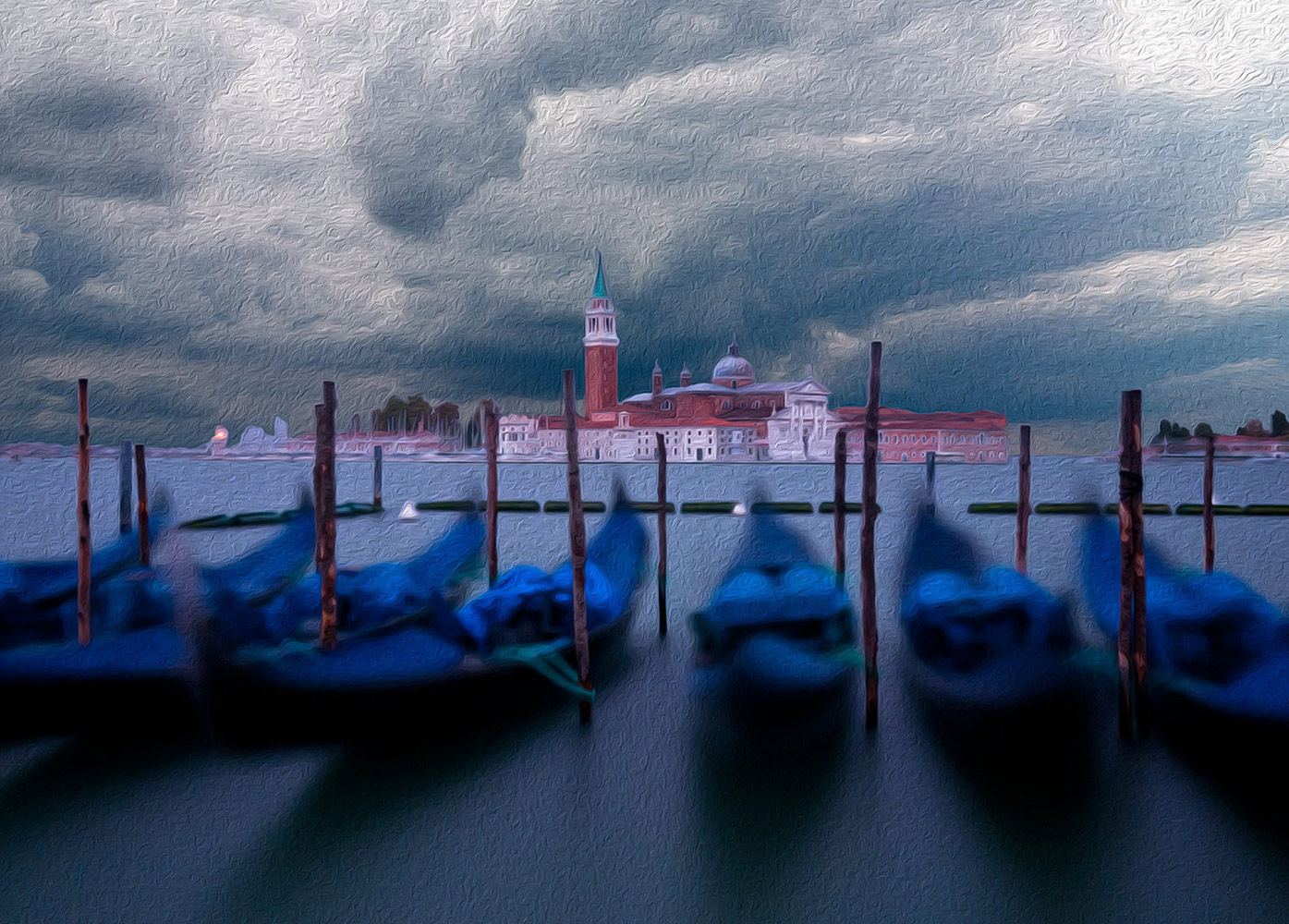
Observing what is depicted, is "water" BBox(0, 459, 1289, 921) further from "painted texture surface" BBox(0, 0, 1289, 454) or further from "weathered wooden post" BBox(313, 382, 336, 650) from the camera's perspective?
"painted texture surface" BBox(0, 0, 1289, 454)

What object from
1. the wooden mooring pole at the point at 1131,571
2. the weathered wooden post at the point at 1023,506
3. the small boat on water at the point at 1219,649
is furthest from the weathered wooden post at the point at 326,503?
the weathered wooden post at the point at 1023,506

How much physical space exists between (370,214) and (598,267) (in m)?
0.80

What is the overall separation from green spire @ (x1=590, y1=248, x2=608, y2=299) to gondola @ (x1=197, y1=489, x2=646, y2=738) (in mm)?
1133

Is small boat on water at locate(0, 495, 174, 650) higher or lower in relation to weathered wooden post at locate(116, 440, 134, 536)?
lower

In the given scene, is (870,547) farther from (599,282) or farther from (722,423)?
(722,423)

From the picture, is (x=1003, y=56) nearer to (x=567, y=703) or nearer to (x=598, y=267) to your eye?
(x=598, y=267)

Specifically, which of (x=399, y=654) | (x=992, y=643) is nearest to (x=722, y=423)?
(x=992, y=643)

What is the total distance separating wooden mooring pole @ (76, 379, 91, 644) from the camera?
2.74 metres

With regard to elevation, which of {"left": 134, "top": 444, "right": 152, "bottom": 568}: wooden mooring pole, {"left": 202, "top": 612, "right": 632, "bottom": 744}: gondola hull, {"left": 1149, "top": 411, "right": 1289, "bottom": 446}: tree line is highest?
{"left": 1149, "top": 411, "right": 1289, "bottom": 446}: tree line

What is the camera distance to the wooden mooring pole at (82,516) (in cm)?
274

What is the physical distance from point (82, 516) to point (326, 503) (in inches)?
34.1

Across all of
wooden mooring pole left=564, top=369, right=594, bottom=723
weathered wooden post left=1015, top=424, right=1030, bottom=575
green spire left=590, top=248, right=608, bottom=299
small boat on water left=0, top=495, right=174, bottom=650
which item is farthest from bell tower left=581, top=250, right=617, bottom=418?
weathered wooden post left=1015, top=424, right=1030, bottom=575

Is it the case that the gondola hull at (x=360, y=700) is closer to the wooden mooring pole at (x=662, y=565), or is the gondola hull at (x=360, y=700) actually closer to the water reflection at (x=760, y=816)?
the water reflection at (x=760, y=816)

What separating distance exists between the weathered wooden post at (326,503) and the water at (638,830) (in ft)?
1.27
